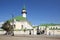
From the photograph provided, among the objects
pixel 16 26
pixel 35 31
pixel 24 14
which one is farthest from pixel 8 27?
pixel 24 14

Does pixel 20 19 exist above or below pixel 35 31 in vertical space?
above

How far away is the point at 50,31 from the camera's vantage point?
64312 millimetres

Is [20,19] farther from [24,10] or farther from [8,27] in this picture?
[8,27]

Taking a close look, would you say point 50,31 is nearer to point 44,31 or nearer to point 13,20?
point 44,31

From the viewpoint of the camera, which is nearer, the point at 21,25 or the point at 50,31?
the point at 50,31

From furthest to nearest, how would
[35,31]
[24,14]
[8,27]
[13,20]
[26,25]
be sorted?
1. [24,14]
2. [26,25]
3. [13,20]
4. [35,31]
5. [8,27]

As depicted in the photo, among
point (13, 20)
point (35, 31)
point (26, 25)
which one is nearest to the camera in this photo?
point (35, 31)

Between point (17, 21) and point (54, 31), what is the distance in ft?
54.8

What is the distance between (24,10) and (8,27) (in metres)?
32.3

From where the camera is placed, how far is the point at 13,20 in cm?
6800

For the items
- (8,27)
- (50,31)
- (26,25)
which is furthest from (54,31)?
(8,27)

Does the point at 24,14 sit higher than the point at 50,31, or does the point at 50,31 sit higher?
the point at 24,14

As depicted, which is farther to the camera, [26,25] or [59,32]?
[26,25]

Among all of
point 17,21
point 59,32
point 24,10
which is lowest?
point 59,32
